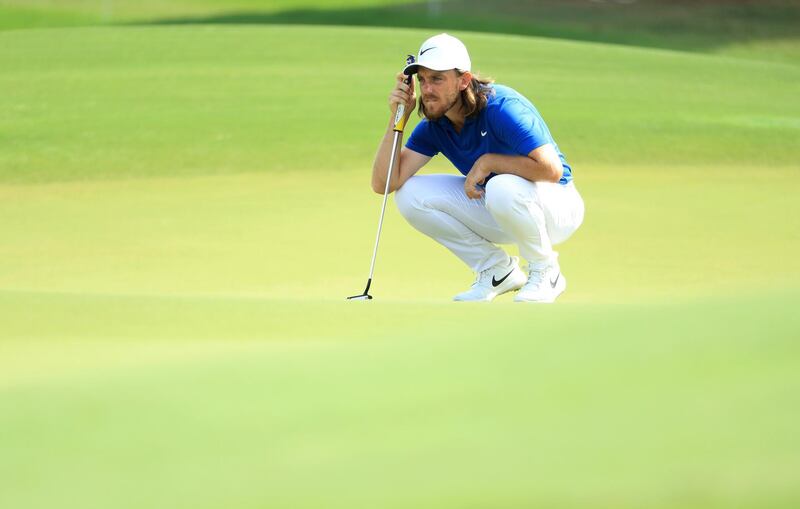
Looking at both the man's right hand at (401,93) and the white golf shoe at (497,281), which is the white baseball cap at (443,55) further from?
the white golf shoe at (497,281)

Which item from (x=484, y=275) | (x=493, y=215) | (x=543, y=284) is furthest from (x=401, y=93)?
(x=543, y=284)

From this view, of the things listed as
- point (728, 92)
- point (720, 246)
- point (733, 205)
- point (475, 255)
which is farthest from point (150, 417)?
point (728, 92)

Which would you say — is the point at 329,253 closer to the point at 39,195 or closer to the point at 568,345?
Result: the point at 39,195

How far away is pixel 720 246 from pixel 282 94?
527 cm

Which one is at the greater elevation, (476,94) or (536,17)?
(536,17)

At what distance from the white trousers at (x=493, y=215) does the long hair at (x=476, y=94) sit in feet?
0.91

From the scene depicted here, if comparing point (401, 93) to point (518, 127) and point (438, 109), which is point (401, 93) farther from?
point (518, 127)

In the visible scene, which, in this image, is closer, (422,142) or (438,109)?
(438,109)

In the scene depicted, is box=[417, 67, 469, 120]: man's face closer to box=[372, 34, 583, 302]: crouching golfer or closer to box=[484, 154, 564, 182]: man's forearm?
box=[372, 34, 583, 302]: crouching golfer

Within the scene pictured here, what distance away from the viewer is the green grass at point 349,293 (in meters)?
1.83

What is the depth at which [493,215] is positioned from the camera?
4.99m

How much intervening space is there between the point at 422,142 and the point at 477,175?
1.29ft

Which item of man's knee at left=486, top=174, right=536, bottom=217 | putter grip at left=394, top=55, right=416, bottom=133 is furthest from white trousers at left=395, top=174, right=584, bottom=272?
putter grip at left=394, top=55, right=416, bottom=133

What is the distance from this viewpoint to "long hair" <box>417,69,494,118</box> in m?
4.84
